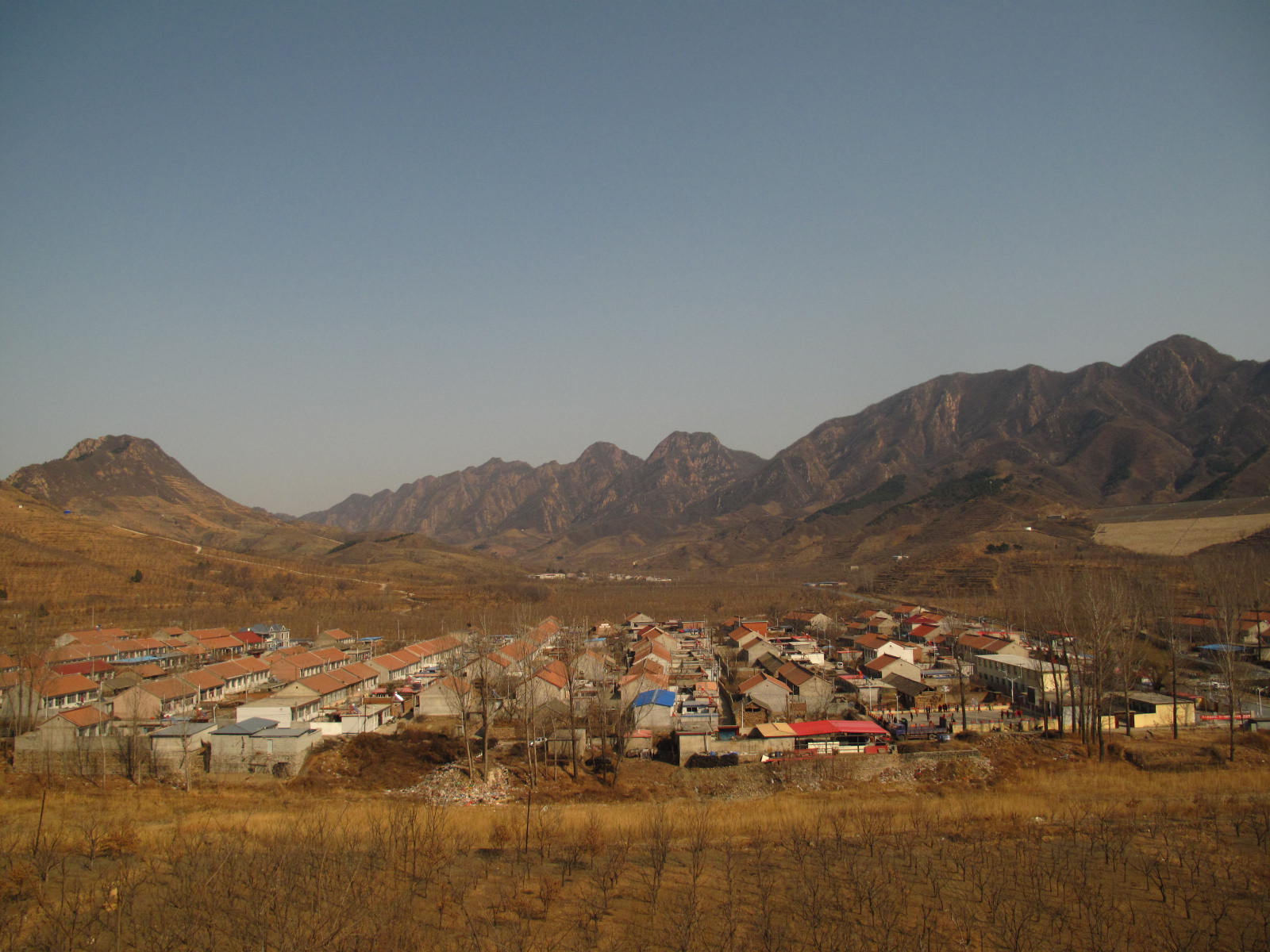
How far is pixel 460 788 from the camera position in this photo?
18688mm

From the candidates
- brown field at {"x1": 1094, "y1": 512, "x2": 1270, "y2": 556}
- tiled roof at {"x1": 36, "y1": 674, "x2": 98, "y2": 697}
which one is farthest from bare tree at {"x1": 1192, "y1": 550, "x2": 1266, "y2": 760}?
tiled roof at {"x1": 36, "y1": 674, "x2": 98, "y2": 697}

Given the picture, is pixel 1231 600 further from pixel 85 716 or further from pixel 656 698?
pixel 85 716

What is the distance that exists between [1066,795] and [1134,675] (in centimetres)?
1470

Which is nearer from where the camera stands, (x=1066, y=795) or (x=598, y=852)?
(x=598, y=852)

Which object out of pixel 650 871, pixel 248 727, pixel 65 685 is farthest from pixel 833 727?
pixel 65 685

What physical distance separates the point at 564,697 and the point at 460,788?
27.5ft

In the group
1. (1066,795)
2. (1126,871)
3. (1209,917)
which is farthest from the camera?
(1066,795)

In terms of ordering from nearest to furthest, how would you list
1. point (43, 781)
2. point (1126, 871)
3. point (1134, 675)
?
point (1126, 871) < point (43, 781) < point (1134, 675)

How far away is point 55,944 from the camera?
919cm

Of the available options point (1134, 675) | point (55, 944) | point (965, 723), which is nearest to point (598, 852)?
point (55, 944)

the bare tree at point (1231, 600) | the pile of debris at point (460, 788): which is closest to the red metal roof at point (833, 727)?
the pile of debris at point (460, 788)

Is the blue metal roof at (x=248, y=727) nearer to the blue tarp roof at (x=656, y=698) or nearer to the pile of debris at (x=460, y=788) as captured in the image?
the pile of debris at (x=460, y=788)

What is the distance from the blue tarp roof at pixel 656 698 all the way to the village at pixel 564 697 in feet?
0.28

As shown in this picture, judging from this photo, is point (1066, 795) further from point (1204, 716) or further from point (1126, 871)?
point (1204, 716)
